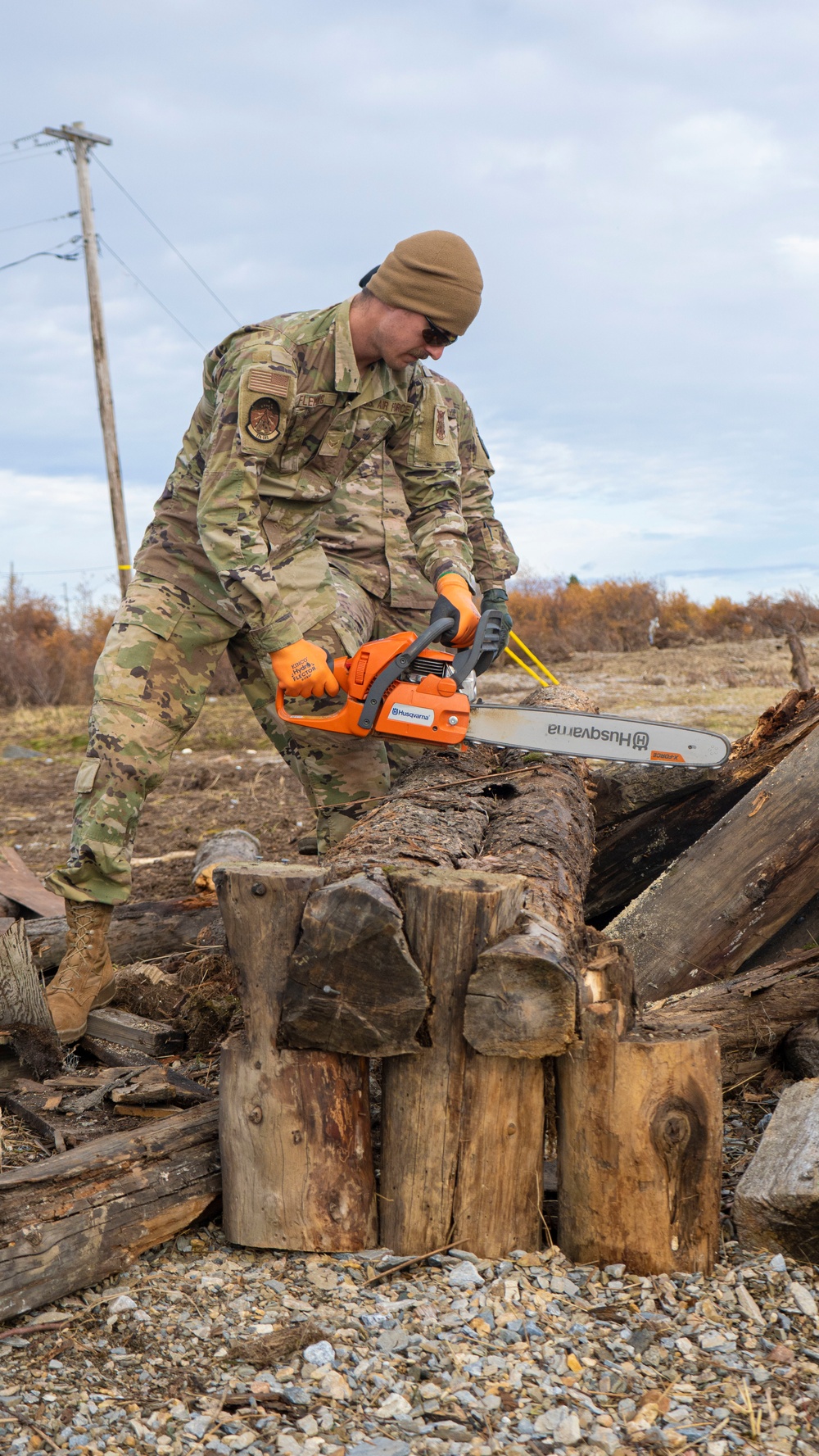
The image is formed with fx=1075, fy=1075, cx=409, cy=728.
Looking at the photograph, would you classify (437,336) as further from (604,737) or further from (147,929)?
(147,929)

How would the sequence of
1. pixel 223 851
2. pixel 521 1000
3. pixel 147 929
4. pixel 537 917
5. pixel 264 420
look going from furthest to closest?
pixel 223 851
pixel 147 929
pixel 264 420
pixel 537 917
pixel 521 1000

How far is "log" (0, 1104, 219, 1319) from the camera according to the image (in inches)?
88.7

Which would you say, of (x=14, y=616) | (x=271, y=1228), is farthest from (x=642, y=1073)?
(x=14, y=616)

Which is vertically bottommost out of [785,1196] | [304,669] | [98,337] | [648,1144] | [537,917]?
[785,1196]

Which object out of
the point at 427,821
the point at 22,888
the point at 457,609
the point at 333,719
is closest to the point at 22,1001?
the point at 333,719

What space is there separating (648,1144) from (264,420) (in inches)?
103

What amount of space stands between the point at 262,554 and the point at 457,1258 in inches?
89.4

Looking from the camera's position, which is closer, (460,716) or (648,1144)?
(648,1144)

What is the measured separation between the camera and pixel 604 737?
4.02 meters

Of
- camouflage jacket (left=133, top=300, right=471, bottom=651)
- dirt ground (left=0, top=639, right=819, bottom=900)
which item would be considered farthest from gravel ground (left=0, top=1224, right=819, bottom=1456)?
dirt ground (left=0, top=639, right=819, bottom=900)

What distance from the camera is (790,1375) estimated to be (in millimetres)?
2064

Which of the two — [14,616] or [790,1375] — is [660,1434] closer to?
[790,1375]

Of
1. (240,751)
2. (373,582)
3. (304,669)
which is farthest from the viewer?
(240,751)

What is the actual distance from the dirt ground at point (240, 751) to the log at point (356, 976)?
11.9ft
